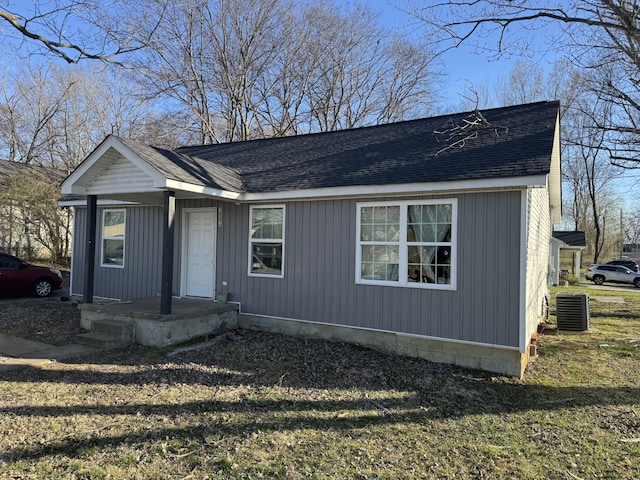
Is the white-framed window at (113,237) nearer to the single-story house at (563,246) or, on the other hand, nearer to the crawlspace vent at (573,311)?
the crawlspace vent at (573,311)

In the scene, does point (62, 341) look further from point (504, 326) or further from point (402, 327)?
point (504, 326)

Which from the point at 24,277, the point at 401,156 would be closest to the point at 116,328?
the point at 401,156

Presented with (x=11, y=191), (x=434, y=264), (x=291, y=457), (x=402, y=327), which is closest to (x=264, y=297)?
(x=402, y=327)

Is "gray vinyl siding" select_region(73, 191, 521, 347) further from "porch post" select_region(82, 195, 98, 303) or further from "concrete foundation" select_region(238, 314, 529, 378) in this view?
"porch post" select_region(82, 195, 98, 303)

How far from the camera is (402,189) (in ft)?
22.2

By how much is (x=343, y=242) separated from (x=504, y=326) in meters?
2.89

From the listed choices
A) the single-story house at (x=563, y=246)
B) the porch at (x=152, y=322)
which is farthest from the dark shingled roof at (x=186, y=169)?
the single-story house at (x=563, y=246)

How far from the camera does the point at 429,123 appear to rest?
9680 mm

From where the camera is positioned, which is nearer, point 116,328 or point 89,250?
point 116,328

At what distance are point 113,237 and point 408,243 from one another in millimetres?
7452

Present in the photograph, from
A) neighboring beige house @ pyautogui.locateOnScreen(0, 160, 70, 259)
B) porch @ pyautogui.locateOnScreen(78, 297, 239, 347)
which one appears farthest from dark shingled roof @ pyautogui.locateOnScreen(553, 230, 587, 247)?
neighboring beige house @ pyautogui.locateOnScreen(0, 160, 70, 259)

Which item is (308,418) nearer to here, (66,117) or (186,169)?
(186,169)

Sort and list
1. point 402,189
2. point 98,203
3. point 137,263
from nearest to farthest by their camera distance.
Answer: point 402,189 → point 137,263 → point 98,203

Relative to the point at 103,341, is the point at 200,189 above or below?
above
